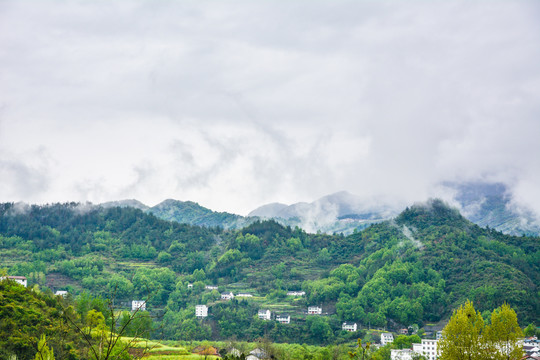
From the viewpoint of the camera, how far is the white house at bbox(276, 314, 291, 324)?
2638 inches

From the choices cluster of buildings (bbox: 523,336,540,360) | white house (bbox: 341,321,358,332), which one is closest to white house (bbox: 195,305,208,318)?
white house (bbox: 341,321,358,332)

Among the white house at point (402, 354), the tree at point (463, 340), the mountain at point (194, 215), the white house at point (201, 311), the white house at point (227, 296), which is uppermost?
the mountain at point (194, 215)

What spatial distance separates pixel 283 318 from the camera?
67.4m

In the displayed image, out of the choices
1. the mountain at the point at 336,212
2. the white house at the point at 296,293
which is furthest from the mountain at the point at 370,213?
the white house at the point at 296,293

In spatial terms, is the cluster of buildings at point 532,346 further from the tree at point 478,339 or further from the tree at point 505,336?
the tree at point 478,339

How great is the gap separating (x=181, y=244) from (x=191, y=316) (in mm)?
26715

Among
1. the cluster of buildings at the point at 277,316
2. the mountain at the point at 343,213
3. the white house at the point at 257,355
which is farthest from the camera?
the mountain at the point at 343,213

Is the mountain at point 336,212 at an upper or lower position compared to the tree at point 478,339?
upper

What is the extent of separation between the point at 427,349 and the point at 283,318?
68.4ft

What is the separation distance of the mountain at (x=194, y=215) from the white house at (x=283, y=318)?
227 ft

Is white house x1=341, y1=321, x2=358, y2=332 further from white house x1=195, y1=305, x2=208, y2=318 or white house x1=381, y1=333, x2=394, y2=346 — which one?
white house x1=195, y1=305, x2=208, y2=318

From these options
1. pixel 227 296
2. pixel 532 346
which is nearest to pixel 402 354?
pixel 532 346

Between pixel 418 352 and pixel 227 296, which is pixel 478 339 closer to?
pixel 418 352

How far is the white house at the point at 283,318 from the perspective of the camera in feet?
220
